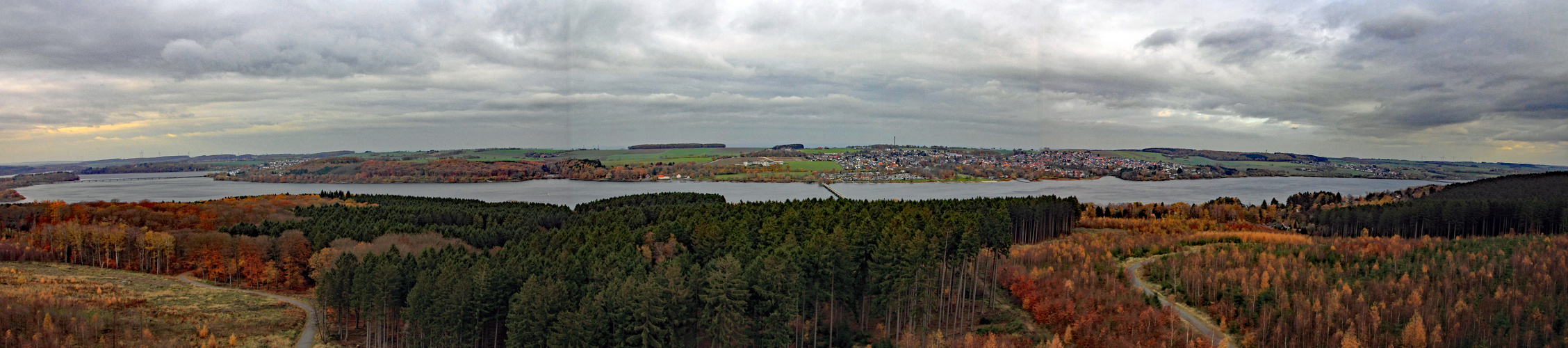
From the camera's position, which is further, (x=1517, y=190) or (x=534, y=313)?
(x=1517, y=190)

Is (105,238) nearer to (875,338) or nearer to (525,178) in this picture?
(875,338)

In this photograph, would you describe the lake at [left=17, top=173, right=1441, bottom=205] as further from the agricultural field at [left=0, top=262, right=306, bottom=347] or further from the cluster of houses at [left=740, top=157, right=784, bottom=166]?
the agricultural field at [left=0, top=262, right=306, bottom=347]

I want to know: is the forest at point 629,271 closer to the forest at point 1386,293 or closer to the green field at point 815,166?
the forest at point 1386,293

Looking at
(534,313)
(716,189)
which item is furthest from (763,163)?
(534,313)

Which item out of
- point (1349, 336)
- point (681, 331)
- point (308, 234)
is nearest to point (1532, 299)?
point (1349, 336)

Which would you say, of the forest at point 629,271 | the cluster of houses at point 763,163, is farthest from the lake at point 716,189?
the forest at point 629,271

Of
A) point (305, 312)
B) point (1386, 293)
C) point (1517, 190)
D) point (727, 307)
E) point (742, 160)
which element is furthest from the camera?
point (742, 160)

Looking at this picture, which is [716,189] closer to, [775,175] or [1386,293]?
[775,175]
